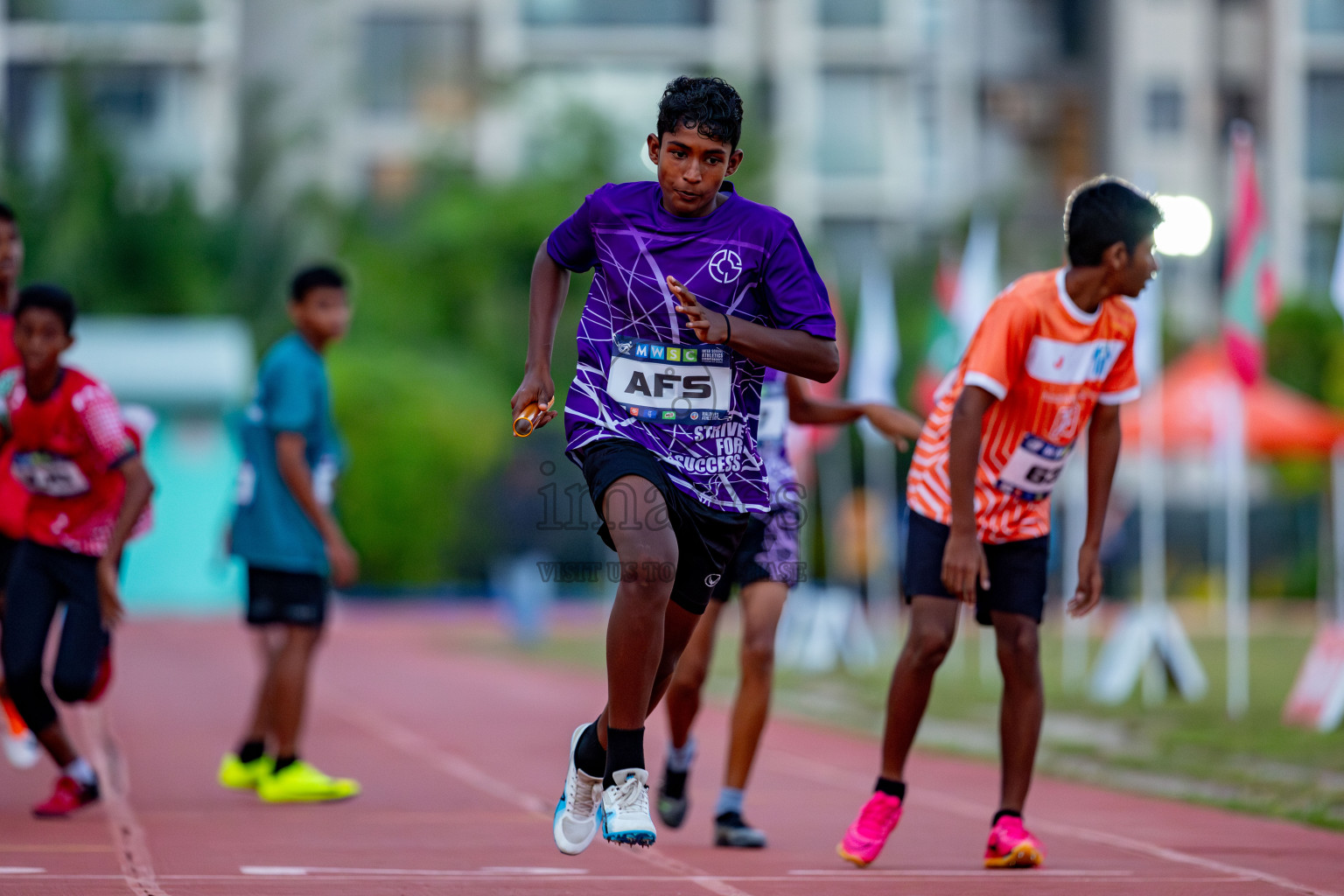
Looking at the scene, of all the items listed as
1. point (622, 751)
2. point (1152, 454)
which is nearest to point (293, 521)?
point (622, 751)

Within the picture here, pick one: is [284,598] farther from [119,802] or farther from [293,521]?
[119,802]

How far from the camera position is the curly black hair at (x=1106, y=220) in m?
6.21

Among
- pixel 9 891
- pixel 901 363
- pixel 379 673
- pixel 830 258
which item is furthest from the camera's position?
pixel 830 258

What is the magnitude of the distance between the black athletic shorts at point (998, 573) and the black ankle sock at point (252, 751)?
3613 mm

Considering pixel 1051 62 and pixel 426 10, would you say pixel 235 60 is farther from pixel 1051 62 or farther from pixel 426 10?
pixel 1051 62

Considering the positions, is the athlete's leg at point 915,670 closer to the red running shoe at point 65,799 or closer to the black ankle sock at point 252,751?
the red running shoe at point 65,799

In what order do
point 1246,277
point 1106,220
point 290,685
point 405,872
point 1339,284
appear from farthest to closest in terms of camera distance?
point 1246,277, point 1339,284, point 290,685, point 1106,220, point 405,872

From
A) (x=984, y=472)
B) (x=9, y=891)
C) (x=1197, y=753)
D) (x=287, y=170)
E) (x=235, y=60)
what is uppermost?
(x=235, y=60)

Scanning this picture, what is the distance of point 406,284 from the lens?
39.8 metres

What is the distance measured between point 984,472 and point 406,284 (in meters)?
34.3

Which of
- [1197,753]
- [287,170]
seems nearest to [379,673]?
[1197,753]

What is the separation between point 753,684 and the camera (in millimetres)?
6969

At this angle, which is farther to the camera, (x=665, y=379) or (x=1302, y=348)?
(x=1302, y=348)

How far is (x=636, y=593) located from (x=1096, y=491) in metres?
2.20
